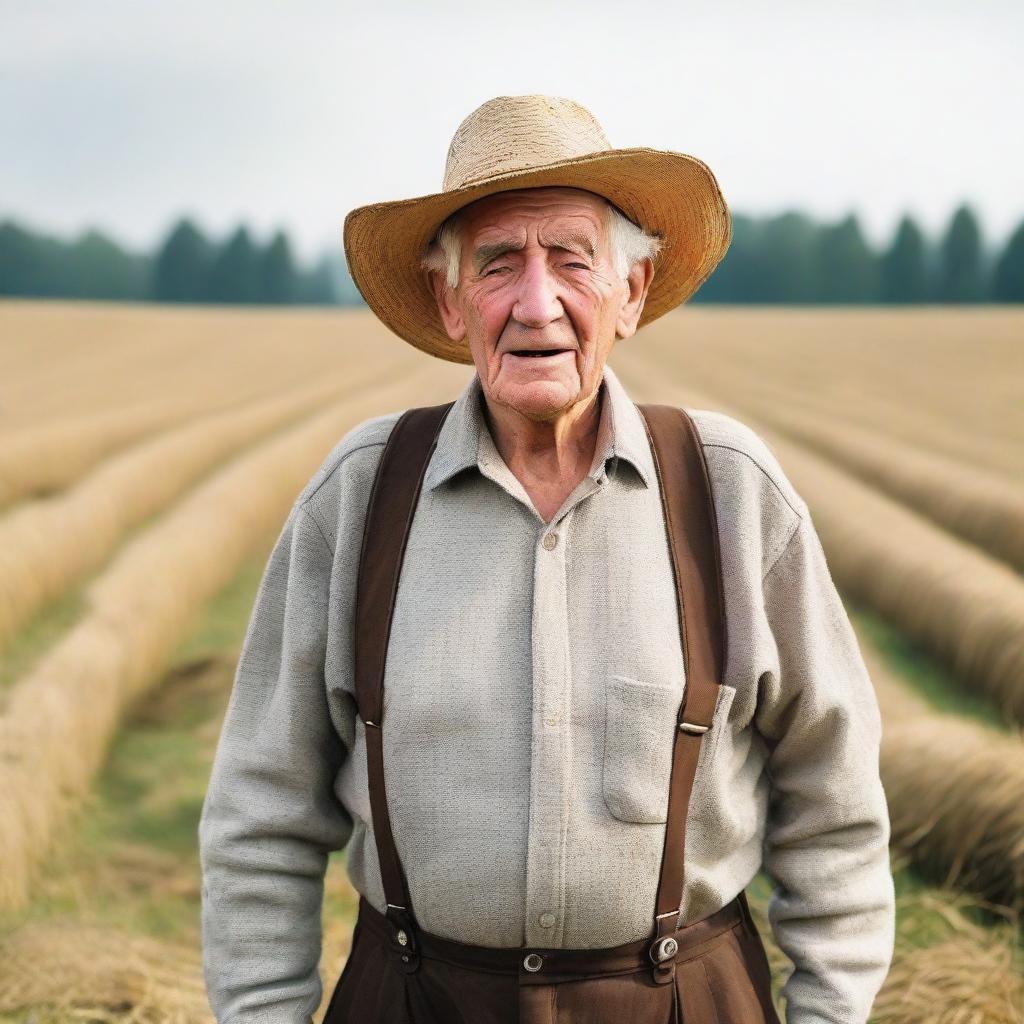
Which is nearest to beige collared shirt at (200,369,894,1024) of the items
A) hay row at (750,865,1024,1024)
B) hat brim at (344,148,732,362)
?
hat brim at (344,148,732,362)

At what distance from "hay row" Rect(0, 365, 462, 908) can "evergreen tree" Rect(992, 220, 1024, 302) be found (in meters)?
48.2

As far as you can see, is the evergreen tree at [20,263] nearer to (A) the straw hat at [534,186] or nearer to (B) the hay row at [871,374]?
(B) the hay row at [871,374]

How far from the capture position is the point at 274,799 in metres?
2.25

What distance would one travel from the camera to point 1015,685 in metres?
6.00

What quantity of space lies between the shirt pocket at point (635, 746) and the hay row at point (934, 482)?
22.7 feet

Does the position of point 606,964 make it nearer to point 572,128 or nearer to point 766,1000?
point 766,1000

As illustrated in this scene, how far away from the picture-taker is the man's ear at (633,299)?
2.33 metres

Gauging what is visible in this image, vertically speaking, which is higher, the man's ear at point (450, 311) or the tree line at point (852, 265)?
the tree line at point (852, 265)

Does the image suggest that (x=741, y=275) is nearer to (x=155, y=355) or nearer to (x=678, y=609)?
(x=155, y=355)

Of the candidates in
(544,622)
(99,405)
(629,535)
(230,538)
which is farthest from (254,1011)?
(99,405)

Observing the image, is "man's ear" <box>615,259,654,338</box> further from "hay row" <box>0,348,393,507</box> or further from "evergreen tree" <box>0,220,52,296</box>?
"evergreen tree" <box>0,220,52,296</box>

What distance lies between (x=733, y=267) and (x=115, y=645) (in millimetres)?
64002

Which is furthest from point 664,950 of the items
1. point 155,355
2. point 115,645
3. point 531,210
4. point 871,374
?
point 155,355

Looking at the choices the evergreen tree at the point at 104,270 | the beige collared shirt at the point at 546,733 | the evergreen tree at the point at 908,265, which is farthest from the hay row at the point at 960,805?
the evergreen tree at the point at 104,270
